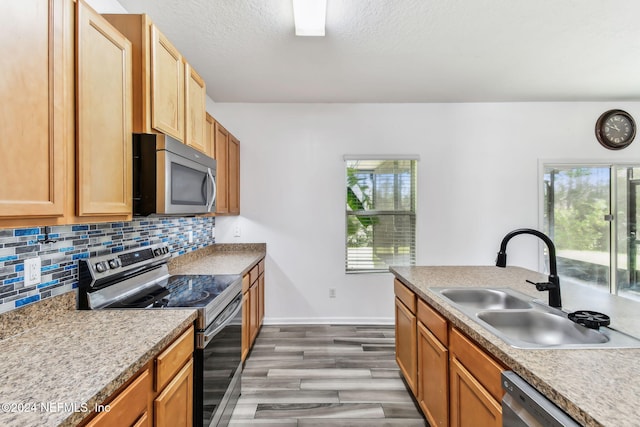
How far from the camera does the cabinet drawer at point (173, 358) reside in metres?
1.05

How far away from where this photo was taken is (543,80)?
282cm

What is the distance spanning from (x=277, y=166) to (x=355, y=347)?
2186mm

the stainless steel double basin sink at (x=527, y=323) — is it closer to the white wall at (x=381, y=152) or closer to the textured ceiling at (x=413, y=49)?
the white wall at (x=381, y=152)

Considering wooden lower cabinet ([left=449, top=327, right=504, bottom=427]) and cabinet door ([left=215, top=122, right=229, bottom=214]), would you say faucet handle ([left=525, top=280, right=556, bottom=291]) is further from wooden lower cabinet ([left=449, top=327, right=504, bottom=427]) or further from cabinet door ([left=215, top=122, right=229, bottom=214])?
cabinet door ([left=215, top=122, right=229, bottom=214])

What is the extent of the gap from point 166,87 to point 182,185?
1.80 feet

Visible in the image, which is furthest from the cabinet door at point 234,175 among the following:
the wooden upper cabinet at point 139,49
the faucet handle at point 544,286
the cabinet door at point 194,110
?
the faucet handle at point 544,286

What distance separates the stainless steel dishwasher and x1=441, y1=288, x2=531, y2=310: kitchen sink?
84 cm

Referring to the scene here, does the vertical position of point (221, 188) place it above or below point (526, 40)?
below

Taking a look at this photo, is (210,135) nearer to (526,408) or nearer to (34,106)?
(34,106)

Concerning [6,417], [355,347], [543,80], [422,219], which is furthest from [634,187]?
[6,417]

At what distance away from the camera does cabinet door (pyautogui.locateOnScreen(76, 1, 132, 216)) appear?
1.05 meters

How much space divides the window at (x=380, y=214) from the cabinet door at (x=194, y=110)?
6.11 ft

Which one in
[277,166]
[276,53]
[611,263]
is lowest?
[611,263]

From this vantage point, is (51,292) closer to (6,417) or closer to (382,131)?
(6,417)
